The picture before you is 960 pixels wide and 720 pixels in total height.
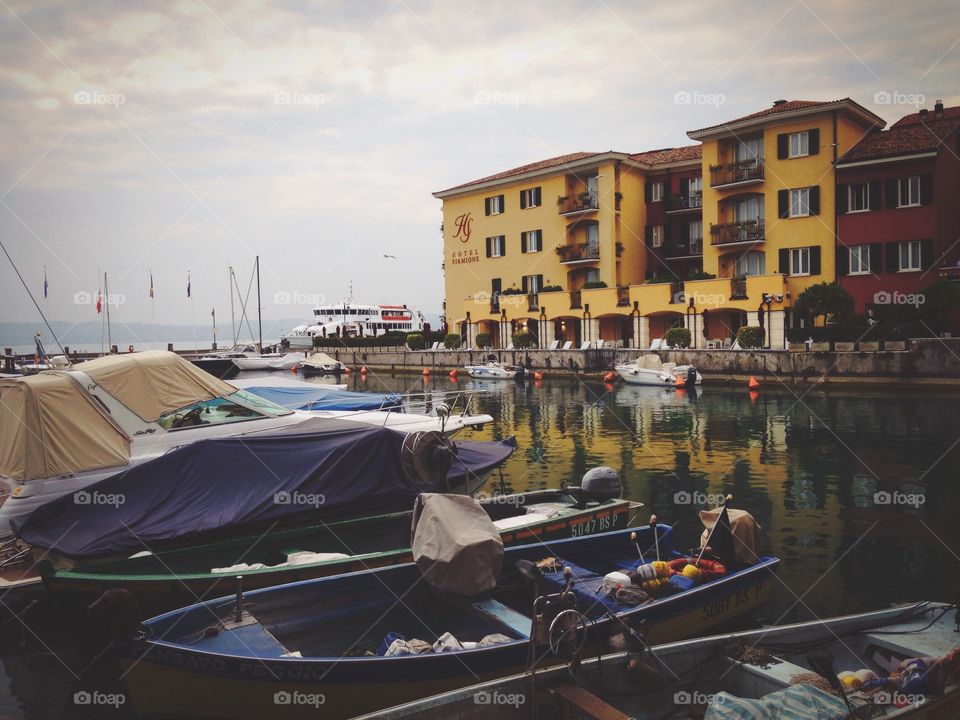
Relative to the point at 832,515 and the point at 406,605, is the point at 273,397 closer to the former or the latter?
the point at 406,605

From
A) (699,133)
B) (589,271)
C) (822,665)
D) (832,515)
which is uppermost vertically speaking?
(699,133)

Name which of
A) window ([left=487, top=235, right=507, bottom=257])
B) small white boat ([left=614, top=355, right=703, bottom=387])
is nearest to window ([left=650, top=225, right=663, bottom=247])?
window ([left=487, top=235, right=507, bottom=257])

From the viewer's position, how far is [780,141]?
149 ft

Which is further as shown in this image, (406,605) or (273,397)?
(273,397)

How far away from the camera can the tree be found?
38625 mm

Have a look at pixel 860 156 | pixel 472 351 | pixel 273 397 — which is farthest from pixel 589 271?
pixel 273 397

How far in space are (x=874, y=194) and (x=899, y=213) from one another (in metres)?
1.85

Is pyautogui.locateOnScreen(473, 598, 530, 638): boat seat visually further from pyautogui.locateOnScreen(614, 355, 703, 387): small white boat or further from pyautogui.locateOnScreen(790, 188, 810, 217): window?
pyautogui.locateOnScreen(790, 188, 810, 217): window

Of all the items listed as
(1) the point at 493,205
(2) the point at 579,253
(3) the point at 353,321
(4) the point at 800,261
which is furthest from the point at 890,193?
(3) the point at 353,321

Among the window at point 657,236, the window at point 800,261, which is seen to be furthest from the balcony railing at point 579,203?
the window at point 800,261

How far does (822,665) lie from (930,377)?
34989mm

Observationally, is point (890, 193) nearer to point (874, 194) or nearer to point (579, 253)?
point (874, 194)

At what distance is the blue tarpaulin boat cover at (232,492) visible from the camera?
33.4ft

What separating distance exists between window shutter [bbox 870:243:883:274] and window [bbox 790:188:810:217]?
449cm
